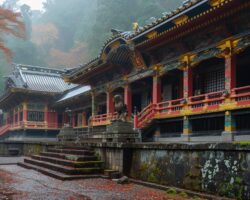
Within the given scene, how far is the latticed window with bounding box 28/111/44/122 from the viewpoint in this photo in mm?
38241

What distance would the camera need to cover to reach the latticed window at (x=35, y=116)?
1506 inches

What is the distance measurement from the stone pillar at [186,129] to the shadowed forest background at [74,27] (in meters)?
28.6

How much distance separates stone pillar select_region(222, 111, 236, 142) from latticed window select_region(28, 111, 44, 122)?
27789mm

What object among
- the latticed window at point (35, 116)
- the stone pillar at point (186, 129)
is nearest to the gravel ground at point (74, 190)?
the stone pillar at point (186, 129)

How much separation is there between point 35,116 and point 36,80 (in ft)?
14.9

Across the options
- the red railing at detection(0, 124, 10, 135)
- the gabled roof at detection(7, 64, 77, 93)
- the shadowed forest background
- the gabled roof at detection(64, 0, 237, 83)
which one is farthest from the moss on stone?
the red railing at detection(0, 124, 10, 135)

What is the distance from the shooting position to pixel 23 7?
84688 millimetres

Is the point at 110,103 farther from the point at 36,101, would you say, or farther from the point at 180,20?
the point at 36,101

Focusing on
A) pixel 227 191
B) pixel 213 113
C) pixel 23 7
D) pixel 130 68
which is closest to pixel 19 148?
pixel 130 68

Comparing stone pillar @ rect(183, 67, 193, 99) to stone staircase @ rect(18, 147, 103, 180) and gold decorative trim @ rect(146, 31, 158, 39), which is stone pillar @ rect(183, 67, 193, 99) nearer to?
gold decorative trim @ rect(146, 31, 158, 39)

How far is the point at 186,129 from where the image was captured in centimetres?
1664

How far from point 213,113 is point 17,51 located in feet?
202

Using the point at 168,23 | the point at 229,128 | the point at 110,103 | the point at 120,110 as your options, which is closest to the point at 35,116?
the point at 110,103

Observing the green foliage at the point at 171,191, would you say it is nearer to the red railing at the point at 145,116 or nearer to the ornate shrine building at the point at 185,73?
the ornate shrine building at the point at 185,73
